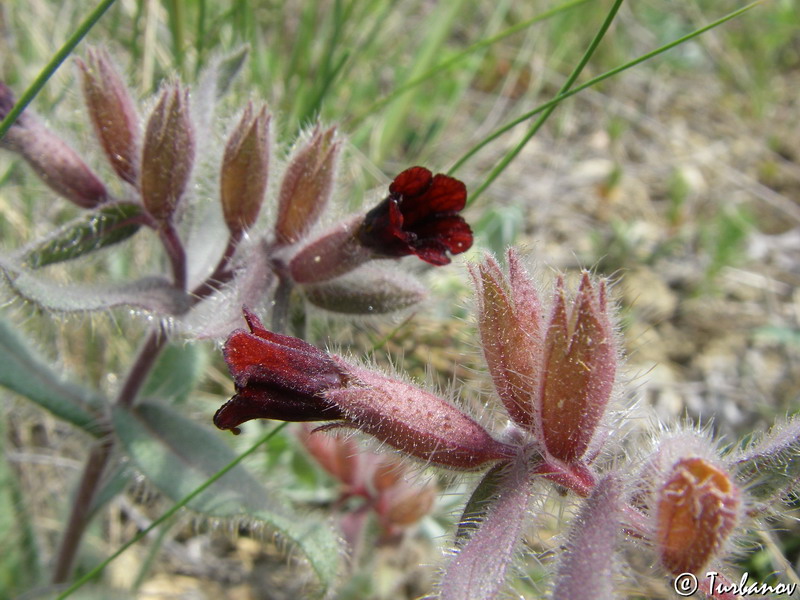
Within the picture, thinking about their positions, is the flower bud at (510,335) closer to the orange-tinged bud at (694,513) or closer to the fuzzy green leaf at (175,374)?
the orange-tinged bud at (694,513)

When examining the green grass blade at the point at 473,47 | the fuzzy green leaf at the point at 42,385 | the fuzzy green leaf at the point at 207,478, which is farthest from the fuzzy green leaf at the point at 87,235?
the green grass blade at the point at 473,47

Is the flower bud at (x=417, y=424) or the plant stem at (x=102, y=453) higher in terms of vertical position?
the flower bud at (x=417, y=424)

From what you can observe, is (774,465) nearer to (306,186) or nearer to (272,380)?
(272,380)

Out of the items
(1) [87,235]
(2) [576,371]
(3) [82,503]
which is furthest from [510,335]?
(3) [82,503]

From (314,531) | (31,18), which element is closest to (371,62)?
(31,18)

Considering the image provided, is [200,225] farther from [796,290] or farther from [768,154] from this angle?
[768,154]

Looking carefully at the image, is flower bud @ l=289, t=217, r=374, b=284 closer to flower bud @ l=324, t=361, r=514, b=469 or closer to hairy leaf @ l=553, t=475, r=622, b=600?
flower bud @ l=324, t=361, r=514, b=469
